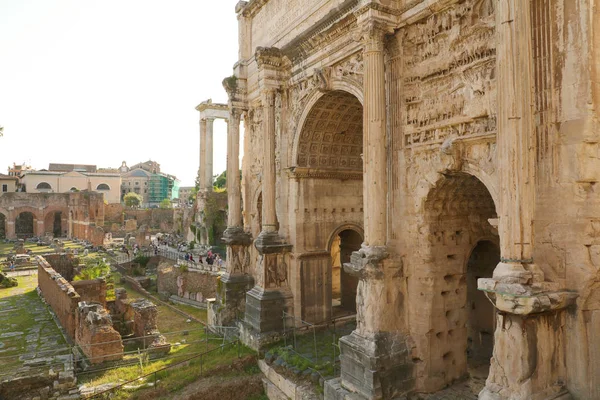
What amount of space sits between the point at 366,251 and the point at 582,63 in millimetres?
4295

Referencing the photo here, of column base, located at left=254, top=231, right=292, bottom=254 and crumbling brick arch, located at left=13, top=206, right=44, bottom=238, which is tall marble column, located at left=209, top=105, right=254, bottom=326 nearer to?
column base, located at left=254, top=231, right=292, bottom=254

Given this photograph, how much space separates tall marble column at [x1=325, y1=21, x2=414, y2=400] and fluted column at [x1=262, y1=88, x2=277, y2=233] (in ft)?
14.9

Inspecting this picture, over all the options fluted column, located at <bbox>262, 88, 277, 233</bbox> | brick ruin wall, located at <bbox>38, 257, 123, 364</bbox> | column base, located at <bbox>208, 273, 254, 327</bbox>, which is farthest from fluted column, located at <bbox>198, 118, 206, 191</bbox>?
fluted column, located at <bbox>262, 88, 277, 233</bbox>

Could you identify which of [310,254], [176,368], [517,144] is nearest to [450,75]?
[517,144]

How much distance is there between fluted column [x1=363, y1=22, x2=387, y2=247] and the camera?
301 inches

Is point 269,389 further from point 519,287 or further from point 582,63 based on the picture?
point 582,63

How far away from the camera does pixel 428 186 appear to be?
24.1 ft

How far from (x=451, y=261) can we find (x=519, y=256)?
2545 mm

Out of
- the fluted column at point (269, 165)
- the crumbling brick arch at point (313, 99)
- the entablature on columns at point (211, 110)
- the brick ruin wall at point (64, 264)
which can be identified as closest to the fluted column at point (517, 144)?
the crumbling brick arch at point (313, 99)

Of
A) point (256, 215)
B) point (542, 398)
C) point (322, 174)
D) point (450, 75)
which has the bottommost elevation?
point (542, 398)

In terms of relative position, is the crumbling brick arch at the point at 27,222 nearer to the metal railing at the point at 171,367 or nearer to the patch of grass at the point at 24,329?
the patch of grass at the point at 24,329

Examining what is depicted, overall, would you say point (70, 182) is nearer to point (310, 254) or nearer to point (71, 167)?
point (71, 167)

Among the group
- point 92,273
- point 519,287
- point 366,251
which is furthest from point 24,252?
point 519,287

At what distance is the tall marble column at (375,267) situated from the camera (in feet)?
24.6
